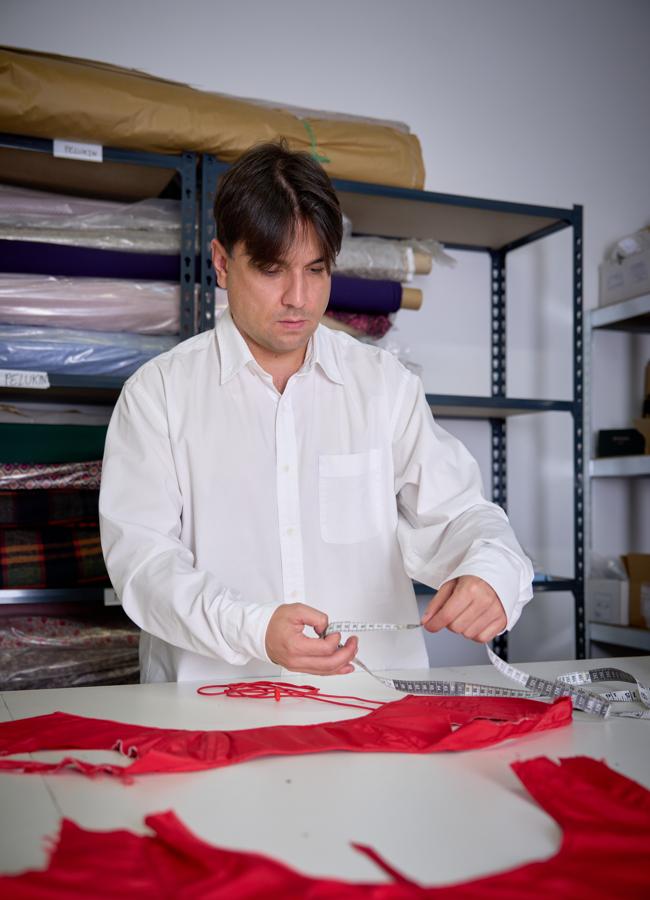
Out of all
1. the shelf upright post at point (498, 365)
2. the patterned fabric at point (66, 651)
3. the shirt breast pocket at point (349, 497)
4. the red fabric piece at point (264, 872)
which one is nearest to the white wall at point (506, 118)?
the shelf upright post at point (498, 365)

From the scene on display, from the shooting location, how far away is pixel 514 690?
1197mm

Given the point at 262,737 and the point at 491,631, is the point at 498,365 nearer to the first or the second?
the point at 491,631

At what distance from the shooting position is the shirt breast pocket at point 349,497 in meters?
1.55

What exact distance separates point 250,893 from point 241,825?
0.13 metres

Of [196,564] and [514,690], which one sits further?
[196,564]

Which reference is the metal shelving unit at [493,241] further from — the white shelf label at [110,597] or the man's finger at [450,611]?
the man's finger at [450,611]

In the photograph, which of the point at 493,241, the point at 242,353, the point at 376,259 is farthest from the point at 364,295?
the point at 242,353

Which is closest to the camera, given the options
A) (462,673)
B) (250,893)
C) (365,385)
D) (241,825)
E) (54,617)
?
(250,893)

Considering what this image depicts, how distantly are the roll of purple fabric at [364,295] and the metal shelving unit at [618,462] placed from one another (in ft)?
2.77

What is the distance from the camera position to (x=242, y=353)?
1545 millimetres

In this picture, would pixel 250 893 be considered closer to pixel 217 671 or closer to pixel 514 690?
pixel 514 690

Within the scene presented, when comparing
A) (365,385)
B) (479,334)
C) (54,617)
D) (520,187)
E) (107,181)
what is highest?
(520,187)

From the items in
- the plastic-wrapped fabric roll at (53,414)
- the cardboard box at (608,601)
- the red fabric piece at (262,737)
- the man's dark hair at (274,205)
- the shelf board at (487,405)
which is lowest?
the cardboard box at (608,601)

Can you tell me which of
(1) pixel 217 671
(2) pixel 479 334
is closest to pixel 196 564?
(1) pixel 217 671
